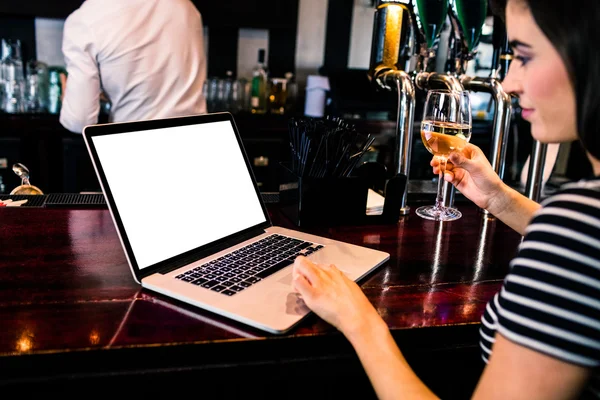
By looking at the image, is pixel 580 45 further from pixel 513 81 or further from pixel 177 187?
pixel 177 187

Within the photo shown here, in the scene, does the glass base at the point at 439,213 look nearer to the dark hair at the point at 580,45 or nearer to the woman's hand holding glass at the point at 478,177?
the woman's hand holding glass at the point at 478,177

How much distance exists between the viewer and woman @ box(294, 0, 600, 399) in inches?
25.1

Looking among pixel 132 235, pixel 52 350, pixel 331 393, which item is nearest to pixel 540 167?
pixel 331 393

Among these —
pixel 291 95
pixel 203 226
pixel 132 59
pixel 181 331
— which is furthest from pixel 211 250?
pixel 291 95

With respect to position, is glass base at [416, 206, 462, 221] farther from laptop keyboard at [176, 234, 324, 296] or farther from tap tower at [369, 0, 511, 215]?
laptop keyboard at [176, 234, 324, 296]

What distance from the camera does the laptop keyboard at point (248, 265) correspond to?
3.06 feet

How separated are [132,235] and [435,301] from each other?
1.72 ft

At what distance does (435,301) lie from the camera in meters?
0.97

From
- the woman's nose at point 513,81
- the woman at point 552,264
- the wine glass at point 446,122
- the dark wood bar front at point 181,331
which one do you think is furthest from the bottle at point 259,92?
the woman at point 552,264

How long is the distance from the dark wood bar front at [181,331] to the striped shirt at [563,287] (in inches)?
9.4

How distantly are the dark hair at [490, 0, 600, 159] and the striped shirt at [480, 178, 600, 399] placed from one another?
0.09 m

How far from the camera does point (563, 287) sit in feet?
2.10

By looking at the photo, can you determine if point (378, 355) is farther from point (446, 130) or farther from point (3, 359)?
point (446, 130)

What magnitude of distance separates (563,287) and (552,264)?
0.03 meters
